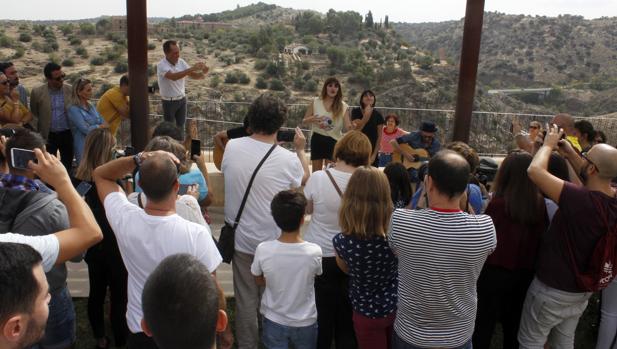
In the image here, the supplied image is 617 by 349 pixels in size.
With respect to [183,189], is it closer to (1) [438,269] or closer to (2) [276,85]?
(1) [438,269]

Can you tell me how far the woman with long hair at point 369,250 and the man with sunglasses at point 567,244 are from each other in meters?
0.90

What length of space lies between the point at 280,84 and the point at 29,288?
42945 mm

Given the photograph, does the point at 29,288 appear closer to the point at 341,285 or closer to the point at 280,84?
the point at 341,285

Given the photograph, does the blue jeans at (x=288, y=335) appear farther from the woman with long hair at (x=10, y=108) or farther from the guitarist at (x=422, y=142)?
the woman with long hair at (x=10, y=108)

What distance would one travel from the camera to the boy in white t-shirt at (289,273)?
3123mm

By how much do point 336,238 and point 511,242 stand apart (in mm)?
1155

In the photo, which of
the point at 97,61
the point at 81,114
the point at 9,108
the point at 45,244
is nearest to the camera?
the point at 45,244

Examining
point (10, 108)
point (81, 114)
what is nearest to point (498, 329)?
point (81, 114)

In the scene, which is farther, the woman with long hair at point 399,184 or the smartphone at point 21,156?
the woman with long hair at point 399,184

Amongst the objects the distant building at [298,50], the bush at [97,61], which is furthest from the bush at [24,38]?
the distant building at [298,50]

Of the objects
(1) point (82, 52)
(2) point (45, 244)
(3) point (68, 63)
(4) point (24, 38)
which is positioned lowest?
(3) point (68, 63)

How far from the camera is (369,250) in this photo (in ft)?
10.3

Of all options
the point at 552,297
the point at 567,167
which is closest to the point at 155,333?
the point at 552,297

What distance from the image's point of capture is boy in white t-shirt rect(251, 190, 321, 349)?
3123mm
